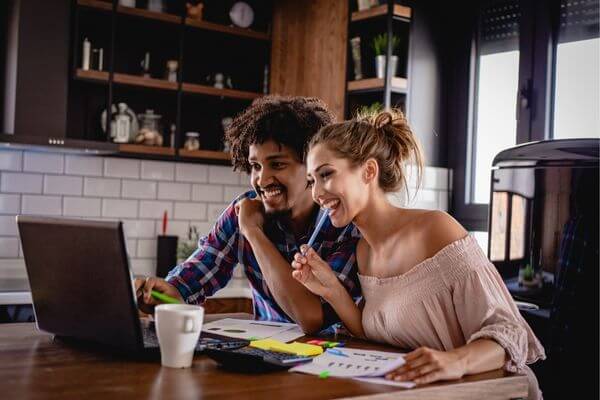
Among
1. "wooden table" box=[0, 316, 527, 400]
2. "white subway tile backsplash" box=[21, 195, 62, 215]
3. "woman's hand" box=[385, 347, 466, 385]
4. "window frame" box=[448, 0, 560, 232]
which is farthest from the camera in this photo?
"white subway tile backsplash" box=[21, 195, 62, 215]

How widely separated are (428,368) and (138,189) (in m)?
2.96

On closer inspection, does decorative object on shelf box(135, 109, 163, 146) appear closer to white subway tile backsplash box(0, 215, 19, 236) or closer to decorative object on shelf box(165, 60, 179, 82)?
decorative object on shelf box(165, 60, 179, 82)

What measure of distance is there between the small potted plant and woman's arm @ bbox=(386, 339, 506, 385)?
2.37 m

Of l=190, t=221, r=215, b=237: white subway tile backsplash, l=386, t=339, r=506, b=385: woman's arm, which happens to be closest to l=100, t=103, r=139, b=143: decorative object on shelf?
l=190, t=221, r=215, b=237: white subway tile backsplash

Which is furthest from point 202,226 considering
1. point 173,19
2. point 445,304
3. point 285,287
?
point 445,304

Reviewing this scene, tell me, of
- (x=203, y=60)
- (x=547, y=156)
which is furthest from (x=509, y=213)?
(x=203, y=60)

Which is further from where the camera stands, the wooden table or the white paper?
the white paper

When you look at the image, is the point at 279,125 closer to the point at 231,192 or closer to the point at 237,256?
the point at 237,256

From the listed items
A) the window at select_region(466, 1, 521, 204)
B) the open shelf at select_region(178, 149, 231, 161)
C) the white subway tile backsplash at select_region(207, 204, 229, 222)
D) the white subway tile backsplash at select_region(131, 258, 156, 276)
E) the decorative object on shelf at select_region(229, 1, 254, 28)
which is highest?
the decorative object on shelf at select_region(229, 1, 254, 28)

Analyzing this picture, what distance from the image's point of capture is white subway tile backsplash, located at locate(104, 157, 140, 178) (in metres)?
4.00

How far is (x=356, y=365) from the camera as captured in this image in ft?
4.83

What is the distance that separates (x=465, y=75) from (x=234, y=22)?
138cm

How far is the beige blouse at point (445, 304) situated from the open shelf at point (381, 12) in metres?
2.15

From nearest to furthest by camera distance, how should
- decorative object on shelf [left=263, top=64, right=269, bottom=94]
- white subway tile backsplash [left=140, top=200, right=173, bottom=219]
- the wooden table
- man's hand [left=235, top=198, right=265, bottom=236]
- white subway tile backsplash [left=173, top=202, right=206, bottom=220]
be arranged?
the wooden table
man's hand [left=235, top=198, right=265, bottom=236]
white subway tile backsplash [left=140, top=200, right=173, bottom=219]
white subway tile backsplash [left=173, top=202, right=206, bottom=220]
decorative object on shelf [left=263, top=64, right=269, bottom=94]
